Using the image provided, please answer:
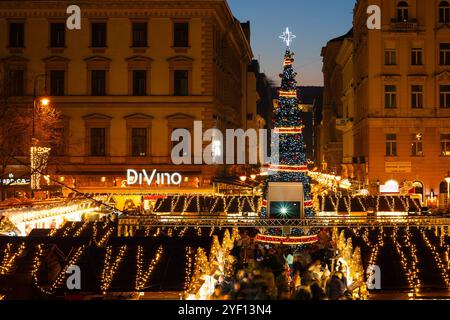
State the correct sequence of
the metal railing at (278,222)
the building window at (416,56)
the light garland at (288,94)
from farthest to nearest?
the building window at (416,56) → the light garland at (288,94) → the metal railing at (278,222)

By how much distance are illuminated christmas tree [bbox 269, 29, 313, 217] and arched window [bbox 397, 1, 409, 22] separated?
2613 cm

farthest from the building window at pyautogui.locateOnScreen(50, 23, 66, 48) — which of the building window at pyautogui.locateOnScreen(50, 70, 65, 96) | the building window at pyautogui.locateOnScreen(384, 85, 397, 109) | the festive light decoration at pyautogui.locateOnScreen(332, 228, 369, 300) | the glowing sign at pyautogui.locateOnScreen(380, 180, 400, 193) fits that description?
the festive light decoration at pyautogui.locateOnScreen(332, 228, 369, 300)

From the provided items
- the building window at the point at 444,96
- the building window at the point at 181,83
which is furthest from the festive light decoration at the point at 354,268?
the building window at the point at 444,96

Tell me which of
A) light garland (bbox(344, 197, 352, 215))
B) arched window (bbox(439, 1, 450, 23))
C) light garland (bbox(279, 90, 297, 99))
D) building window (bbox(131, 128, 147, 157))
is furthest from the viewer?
arched window (bbox(439, 1, 450, 23))

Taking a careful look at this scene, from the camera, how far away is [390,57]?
46094 mm

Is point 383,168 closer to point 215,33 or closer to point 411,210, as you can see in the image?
point 215,33

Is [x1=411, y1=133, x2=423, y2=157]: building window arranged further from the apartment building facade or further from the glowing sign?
the apartment building facade

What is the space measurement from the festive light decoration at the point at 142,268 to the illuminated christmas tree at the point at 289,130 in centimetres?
863

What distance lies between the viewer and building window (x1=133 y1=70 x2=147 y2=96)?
147ft

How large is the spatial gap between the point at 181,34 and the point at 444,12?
57.8 ft

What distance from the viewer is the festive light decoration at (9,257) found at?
1344 centimetres

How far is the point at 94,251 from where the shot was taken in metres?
13.8

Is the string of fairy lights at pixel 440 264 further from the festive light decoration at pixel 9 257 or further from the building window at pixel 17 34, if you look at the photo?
the building window at pixel 17 34

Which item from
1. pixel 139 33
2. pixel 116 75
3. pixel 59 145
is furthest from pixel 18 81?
pixel 139 33
